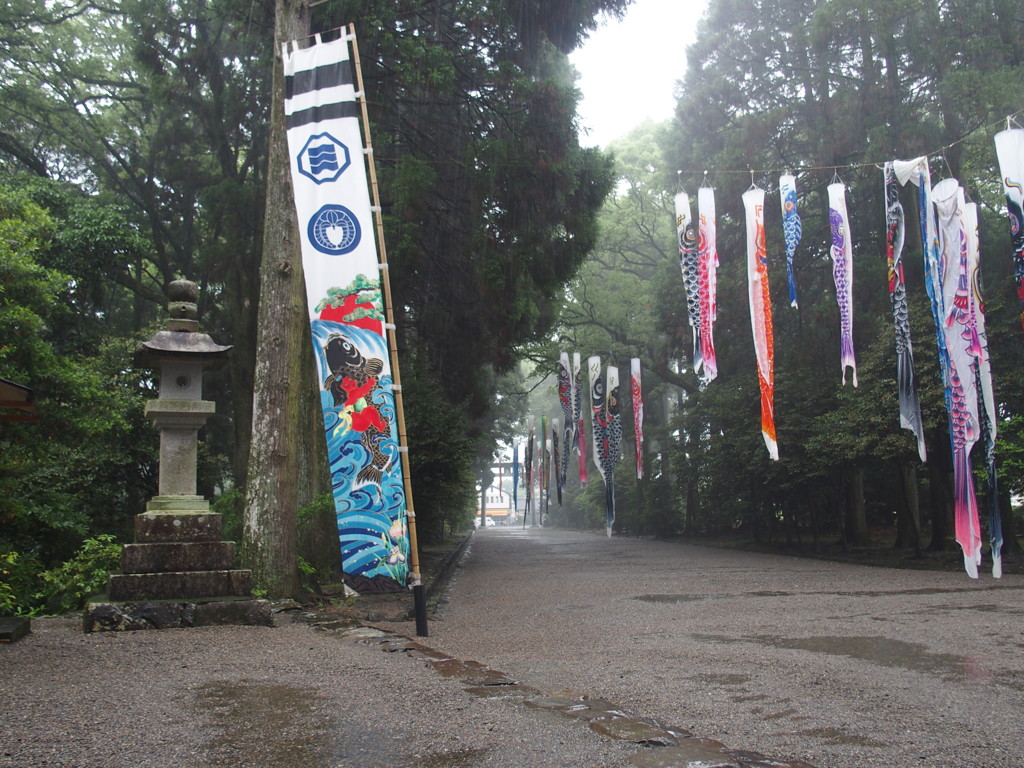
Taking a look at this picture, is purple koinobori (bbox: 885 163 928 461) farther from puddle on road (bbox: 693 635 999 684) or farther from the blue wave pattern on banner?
the blue wave pattern on banner

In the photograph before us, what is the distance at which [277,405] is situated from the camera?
8742 millimetres

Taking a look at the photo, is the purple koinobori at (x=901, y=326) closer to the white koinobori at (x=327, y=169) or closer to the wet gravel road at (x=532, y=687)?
the wet gravel road at (x=532, y=687)

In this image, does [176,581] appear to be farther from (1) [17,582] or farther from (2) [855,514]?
(2) [855,514]

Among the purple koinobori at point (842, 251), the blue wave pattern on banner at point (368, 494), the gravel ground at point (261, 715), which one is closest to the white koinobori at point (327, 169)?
the blue wave pattern on banner at point (368, 494)

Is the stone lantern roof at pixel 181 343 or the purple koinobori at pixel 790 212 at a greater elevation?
the purple koinobori at pixel 790 212

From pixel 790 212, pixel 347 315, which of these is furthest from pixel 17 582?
pixel 790 212

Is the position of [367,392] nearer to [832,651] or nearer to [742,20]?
[832,651]

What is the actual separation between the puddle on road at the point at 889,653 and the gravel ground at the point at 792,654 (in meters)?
0.01

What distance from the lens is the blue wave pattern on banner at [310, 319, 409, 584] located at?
6.85 m

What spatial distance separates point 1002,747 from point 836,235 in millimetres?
10299

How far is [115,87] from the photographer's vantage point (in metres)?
18.7

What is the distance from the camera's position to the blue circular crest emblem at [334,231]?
24.5 feet

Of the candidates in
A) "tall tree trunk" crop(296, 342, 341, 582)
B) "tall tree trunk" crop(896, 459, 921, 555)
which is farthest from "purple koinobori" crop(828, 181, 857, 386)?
"tall tree trunk" crop(296, 342, 341, 582)

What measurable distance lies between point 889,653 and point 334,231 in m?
5.48
